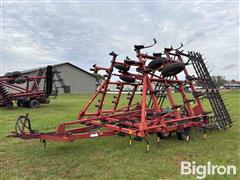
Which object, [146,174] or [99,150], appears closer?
[146,174]

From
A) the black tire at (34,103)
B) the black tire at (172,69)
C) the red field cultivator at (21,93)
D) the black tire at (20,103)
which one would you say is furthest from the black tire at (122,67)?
the black tire at (20,103)

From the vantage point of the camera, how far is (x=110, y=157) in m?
4.31

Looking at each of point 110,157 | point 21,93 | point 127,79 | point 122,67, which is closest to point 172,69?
point 122,67

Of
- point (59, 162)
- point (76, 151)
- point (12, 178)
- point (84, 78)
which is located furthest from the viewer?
point (84, 78)

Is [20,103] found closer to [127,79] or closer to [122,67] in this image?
[127,79]

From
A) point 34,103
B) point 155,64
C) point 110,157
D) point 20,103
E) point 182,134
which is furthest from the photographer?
point 20,103

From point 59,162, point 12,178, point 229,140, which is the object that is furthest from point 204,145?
point 12,178

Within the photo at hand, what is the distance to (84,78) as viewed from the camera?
41062 millimetres

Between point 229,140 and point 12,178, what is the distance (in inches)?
179

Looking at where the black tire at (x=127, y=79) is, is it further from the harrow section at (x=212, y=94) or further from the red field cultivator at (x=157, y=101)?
the harrow section at (x=212, y=94)

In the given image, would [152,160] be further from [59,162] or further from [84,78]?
[84,78]

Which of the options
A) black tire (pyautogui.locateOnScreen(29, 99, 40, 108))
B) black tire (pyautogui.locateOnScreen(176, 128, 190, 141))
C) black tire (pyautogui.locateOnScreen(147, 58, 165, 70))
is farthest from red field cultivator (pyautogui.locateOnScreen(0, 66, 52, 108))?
black tire (pyautogui.locateOnScreen(176, 128, 190, 141))

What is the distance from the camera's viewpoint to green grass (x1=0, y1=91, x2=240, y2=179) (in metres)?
3.58

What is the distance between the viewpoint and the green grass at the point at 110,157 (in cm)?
358
